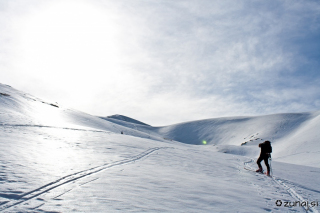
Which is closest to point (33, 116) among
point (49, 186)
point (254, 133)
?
point (49, 186)

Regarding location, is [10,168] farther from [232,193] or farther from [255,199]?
[255,199]

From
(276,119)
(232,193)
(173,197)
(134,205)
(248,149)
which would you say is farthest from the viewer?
(276,119)

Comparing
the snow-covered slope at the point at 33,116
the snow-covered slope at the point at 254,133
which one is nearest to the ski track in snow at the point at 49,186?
the snow-covered slope at the point at 33,116

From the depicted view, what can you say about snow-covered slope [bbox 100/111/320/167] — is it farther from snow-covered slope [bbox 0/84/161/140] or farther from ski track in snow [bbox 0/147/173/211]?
ski track in snow [bbox 0/147/173/211]

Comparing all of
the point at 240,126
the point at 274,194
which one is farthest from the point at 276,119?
the point at 274,194

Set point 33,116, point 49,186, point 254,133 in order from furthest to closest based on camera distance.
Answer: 1. point 254,133
2. point 33,116
3. point 49,186

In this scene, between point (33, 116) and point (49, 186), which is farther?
point (33, 116)

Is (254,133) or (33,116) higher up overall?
(254,133)

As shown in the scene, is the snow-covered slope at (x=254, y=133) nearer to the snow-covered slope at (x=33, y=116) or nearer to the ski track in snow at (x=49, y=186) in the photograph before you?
the snow-covered slope at (x=33, y=116)

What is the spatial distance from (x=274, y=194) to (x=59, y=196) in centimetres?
702

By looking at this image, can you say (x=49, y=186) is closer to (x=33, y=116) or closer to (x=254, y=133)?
(x=33, y=116)

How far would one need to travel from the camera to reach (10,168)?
7012mm

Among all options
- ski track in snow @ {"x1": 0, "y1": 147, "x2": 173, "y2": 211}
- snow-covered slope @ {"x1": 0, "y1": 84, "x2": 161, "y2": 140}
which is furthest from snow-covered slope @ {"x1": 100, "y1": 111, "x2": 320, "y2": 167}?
ski track in snow @ {"x1": 0, "y1": 147, "x2": 173, "y2": 211}

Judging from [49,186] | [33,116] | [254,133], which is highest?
[254,133]
